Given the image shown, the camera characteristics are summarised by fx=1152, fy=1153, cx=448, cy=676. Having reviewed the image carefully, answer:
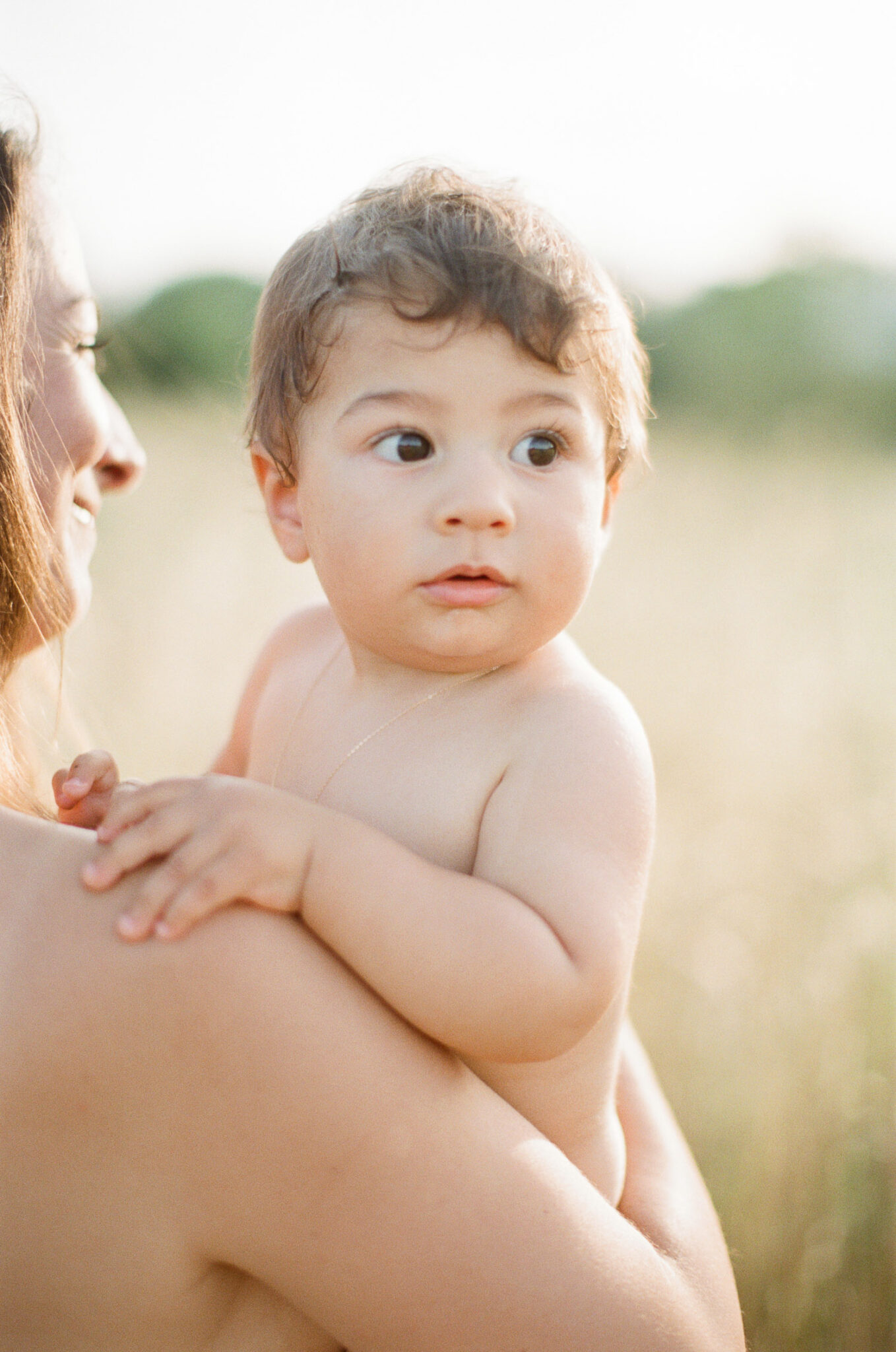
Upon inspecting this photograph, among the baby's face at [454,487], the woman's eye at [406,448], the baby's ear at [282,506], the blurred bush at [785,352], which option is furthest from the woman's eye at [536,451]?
the blurred bush at [785,352]

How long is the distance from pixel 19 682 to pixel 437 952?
0.92m

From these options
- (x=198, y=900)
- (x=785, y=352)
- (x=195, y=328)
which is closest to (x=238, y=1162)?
(x=198, y=900)

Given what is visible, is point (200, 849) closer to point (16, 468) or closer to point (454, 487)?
point (454, 487)

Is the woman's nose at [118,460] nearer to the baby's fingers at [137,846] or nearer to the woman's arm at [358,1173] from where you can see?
the baby's fingers at [137,846]

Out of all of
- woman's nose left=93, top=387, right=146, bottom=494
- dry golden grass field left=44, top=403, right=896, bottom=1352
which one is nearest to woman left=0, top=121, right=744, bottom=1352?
woman's nose left=93, top=387, right=146, bottom=494

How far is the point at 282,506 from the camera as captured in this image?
173cm

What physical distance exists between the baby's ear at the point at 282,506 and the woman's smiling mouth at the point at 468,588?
1.01 ft

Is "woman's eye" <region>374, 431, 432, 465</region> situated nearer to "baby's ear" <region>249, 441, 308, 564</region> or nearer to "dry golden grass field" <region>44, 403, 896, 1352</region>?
"baby's ear" <region>249, 441, 308, 564</region>

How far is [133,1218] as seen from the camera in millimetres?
1131

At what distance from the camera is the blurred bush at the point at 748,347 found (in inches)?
566

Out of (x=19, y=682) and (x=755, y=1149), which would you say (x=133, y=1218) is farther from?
(x=755, y=1149)

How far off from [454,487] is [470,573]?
0.11m

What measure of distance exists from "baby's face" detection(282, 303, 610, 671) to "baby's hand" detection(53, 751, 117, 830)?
1.25 ft

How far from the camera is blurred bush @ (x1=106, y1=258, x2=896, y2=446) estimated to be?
566 inches
